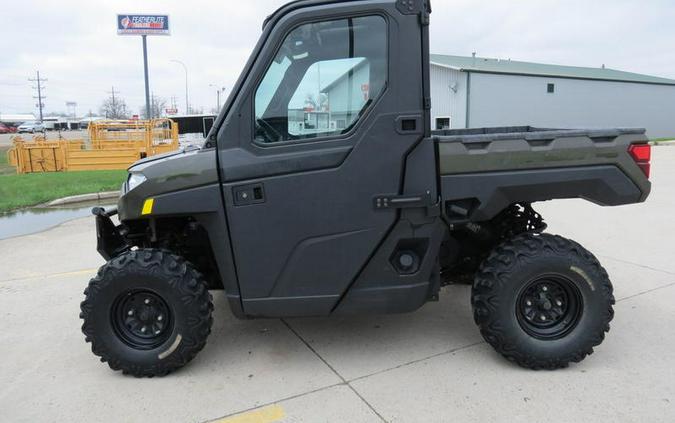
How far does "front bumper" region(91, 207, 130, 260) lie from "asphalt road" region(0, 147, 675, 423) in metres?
0.77

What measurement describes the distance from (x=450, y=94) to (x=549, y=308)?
93.2 ft

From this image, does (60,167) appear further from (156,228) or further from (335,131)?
(335,131)

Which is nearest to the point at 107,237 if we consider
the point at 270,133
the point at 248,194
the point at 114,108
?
the point at 248,194

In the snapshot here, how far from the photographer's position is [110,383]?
3.35m

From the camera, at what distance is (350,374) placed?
133 inches

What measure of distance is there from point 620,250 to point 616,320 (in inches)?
93.3

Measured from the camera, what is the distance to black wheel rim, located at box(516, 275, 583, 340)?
3398 mm

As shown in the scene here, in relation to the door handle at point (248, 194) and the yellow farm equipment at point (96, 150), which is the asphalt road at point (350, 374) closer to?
the door handle at point (248, 194)

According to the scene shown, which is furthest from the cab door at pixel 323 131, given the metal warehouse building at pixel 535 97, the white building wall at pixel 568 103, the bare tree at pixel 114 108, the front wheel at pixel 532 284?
the bare tree at pixel 114 108

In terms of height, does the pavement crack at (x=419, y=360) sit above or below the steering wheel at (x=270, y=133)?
below

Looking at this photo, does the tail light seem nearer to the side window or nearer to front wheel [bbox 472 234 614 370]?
front wheel [bbox 472 234 614 370]

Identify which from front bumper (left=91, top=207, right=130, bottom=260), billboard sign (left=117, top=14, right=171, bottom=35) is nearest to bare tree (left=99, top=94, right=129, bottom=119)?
billboard sign (left=117, top=14, right=171, bottom=35)

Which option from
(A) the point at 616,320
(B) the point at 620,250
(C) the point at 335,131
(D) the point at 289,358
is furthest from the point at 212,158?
(B) the point at 620,250

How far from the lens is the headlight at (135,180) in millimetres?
3289
